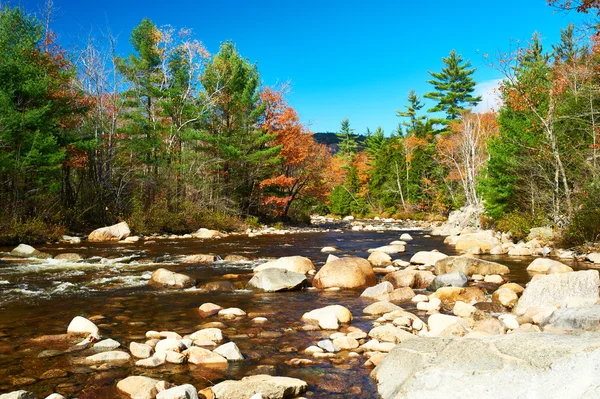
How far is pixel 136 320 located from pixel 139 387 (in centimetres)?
277

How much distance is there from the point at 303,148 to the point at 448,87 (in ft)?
85.4

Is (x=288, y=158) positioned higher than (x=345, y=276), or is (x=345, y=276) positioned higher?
(x=288, y=158)

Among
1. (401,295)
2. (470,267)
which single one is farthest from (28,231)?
(470,267)

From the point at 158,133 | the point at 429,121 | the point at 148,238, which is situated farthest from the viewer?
the point at 429,121

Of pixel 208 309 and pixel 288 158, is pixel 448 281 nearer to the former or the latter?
pixel 208 309

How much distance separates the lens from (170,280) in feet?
30.0

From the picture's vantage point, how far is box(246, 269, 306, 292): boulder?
28.6 feet

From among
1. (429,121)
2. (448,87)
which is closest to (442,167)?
(429,121)

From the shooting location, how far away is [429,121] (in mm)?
48000

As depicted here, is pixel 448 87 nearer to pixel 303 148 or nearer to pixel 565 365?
pixel 303 148

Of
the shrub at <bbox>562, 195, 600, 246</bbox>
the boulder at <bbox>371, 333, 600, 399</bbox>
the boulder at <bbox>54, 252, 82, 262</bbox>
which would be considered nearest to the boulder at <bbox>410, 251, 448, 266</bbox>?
the shrub at <bbox>562, 195, 600, 246</bbox>

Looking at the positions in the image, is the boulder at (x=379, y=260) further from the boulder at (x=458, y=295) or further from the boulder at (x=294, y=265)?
the boulder at (x=458, y=295)

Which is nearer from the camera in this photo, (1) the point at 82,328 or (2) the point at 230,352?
(2) the point at 230,352

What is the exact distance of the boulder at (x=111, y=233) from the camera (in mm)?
18359
